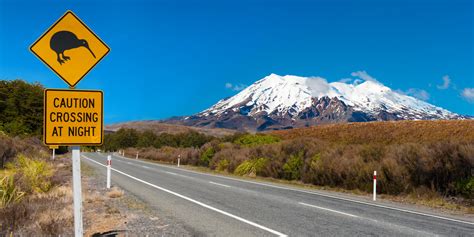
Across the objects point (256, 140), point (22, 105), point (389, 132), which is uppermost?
point (22, 105)

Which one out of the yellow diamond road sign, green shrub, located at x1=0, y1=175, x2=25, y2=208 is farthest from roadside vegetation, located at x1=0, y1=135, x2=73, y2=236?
the yellow diamond road sign

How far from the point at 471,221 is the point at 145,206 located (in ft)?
28.0

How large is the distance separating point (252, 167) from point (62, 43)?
72.7ft

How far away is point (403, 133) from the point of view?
47.1 meters

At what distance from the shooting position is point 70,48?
5664 millimetres

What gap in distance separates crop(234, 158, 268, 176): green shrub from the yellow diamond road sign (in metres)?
20.5

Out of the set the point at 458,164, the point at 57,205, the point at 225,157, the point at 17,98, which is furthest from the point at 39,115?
the point at 458,164

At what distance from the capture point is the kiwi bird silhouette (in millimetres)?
5602

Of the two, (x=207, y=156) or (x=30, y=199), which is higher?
(x=30, y=199)

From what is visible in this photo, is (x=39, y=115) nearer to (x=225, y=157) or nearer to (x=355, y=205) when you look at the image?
(x=225, y=157)

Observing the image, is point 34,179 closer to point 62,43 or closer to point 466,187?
point 62,43

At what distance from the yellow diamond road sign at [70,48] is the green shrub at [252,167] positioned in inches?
807

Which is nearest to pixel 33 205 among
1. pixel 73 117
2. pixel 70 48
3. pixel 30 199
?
pixel 30 199

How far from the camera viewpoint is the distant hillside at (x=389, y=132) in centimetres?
4249
